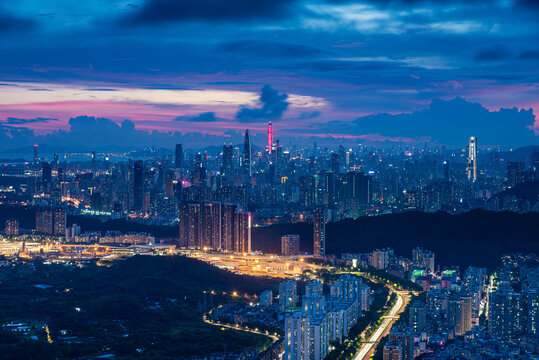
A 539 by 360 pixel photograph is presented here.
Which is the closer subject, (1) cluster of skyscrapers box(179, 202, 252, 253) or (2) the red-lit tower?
(1) cluster of skyscrapers box(179, 202, 252, 253)

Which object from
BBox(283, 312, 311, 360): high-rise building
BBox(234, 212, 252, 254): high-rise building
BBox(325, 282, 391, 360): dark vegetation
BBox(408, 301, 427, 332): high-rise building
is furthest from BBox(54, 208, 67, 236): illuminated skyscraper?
BBox(283, 312, 311, 360): high-rise building

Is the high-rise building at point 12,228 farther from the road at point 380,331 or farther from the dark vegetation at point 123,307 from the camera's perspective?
the road at point 380,331

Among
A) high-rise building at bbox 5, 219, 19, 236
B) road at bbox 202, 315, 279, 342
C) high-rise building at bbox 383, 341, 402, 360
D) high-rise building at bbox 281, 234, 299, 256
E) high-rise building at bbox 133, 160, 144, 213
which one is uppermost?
high-rise building at bbox 133, 160, 144, 213

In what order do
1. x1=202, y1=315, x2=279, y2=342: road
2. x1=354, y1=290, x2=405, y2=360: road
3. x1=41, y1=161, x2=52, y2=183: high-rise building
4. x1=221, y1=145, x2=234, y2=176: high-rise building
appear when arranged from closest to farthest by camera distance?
x1=354, y1=290, x2=405, y2=360: road → x1=202, y1=315, x2=279, y2=342: road → x1=41, y1=161, x2=52, y2=183: high-rise building → x1=221, y1=145, x2=234, y2=176: high-rise building

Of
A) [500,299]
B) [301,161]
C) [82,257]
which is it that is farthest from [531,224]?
[301,161]

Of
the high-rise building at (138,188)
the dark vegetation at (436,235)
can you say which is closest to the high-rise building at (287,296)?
the dark vegetation at (436,235)

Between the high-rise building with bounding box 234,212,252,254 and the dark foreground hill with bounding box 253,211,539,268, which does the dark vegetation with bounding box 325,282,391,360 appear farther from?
the high-rise building with bounding box 234,212,252,254
